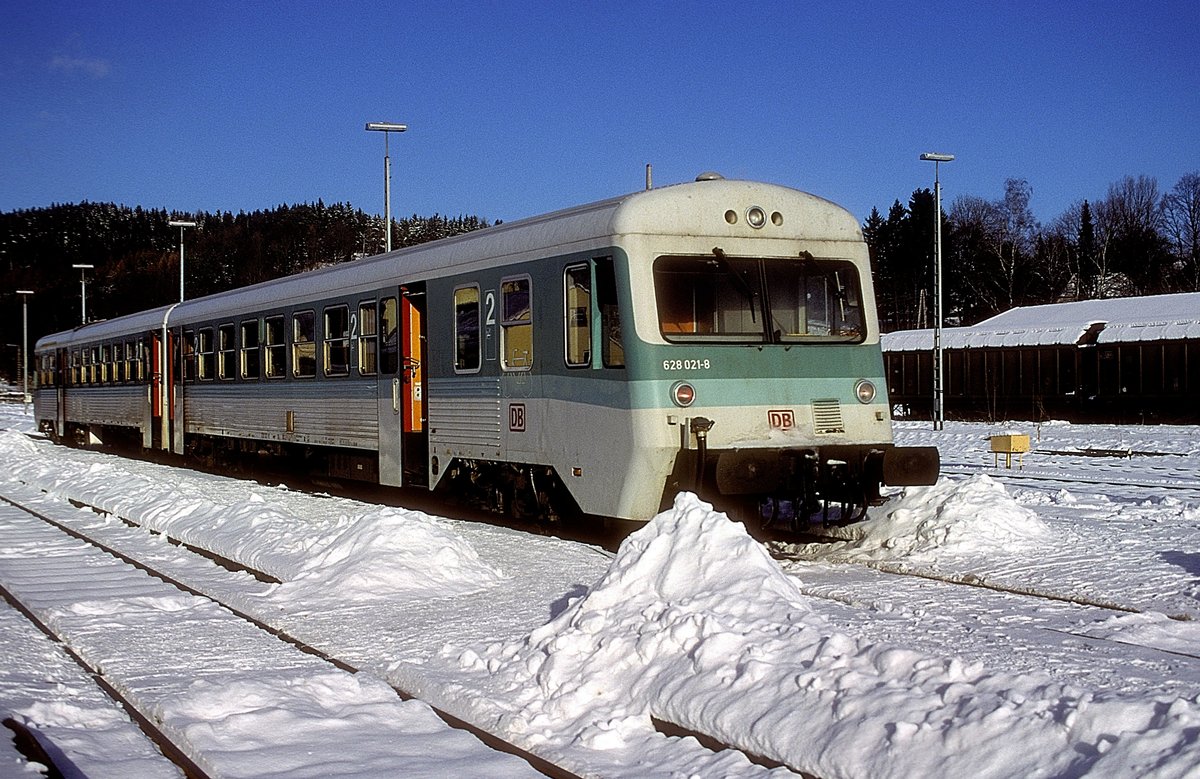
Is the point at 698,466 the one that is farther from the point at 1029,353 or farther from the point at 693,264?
the point at 1029,353

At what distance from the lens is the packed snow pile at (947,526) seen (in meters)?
11.0

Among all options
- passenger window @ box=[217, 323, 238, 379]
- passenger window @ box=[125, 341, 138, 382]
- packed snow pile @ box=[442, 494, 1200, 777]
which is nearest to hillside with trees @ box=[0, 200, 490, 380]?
passenger window @ box=[125, 341, 138, 382]

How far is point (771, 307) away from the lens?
453 inches

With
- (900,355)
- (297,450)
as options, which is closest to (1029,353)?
(900,355)

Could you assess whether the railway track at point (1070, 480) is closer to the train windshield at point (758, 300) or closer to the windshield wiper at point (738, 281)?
Result: the train windshield at point (758, 300)

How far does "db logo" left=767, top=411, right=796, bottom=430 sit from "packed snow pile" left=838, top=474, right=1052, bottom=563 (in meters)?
1.23

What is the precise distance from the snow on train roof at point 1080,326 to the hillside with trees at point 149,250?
248 ft

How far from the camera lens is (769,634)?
625cm

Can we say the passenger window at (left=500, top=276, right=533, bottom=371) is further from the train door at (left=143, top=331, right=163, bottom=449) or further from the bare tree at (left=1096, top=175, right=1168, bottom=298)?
the bare tree at (left=1096, top=175, right=1168, bottom=298)

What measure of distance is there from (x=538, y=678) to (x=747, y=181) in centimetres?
643

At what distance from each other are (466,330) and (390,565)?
4262mm

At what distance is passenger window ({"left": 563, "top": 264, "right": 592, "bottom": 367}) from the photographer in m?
11.4

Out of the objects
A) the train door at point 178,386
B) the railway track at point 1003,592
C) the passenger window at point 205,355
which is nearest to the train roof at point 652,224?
the railway track at point 1003,592

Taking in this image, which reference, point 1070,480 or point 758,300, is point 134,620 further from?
point 1070,480
